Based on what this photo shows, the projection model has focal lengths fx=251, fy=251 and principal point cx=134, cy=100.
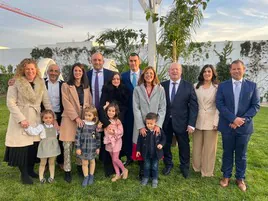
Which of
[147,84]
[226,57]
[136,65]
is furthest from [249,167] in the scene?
[226,57]

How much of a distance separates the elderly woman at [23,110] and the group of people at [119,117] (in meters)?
0.01

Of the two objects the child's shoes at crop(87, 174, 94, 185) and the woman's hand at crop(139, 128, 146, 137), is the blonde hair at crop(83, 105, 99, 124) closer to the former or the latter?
the woman's hand at crop(139, 128, 146, 137)

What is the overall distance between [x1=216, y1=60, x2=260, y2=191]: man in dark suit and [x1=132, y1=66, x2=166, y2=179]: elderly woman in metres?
0.76

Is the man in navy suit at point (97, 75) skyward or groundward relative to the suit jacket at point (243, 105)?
skyward

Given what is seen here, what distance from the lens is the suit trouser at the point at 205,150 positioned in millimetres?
3621

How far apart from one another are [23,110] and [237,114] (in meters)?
2.79

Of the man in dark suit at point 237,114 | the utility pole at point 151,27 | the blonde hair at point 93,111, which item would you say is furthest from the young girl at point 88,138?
the utility pole at point 151,27

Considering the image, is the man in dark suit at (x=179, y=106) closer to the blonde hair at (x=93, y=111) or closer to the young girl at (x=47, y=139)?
the blonde hair at (x=93, y=111)

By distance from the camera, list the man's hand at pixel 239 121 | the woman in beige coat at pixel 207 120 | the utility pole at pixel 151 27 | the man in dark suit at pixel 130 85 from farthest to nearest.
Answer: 1. the utility pole at pixel 151 27
2. the man in dark suit at pixel 130 85
3. the woman in beige coat at pixel 207 120
4. the man's hand at pixel 239 121

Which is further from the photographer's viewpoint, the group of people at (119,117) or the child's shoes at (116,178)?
the child's shoes at (116,178)

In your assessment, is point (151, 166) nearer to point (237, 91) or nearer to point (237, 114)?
point (237, 114)

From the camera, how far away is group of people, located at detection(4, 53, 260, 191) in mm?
3264

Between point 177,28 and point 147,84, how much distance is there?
1793 mm

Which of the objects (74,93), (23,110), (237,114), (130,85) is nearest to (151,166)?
(130,85)
